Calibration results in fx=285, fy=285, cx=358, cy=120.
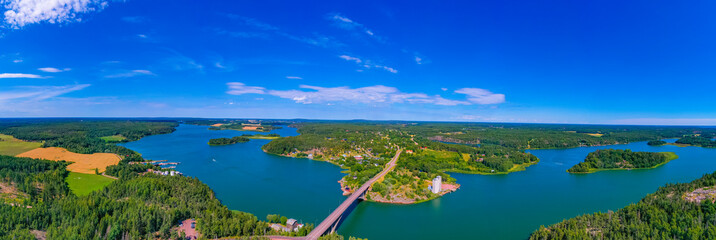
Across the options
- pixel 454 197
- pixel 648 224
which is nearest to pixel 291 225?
pixel 454 197

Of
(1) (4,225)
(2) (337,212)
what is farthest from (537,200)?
(1) (4,225)

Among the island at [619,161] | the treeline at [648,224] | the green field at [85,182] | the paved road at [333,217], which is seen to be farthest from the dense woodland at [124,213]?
the island at [619,161]

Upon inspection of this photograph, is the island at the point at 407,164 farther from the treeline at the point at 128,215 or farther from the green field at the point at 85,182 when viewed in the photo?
the green field at the point at 85,182

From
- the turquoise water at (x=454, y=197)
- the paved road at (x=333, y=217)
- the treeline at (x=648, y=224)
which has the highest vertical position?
the treeline at (x=648, y=224)

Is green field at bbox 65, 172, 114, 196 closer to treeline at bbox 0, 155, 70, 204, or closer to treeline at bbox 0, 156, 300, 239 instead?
treeline at bbox 0, 155, 70, 204

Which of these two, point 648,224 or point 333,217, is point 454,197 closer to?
point 648,224
